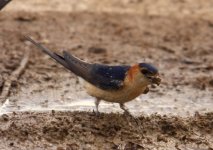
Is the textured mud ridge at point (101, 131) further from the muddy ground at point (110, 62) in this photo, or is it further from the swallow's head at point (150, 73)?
the swallow's head at point (150, 73)

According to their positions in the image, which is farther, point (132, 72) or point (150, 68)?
point (132, 72)

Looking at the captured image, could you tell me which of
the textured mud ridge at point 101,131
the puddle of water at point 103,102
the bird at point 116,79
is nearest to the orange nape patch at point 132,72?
the bird at point 116,79

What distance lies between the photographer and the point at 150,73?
717cm

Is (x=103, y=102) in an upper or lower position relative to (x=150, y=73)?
lower

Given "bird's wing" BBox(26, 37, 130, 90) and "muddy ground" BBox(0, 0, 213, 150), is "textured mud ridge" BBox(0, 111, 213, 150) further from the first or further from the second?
"bird's wing" BBox(26, 37, 130, 90)

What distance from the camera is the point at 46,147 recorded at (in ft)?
23.6

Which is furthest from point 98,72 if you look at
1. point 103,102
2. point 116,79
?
point 103,102

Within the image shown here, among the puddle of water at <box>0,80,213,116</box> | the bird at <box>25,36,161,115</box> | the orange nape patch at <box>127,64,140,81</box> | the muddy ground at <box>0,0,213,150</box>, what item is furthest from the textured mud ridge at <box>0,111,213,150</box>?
the orange nape patch at <box>127,64,140,81</box>

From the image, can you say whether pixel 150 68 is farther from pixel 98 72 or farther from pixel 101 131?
pixel 101 131

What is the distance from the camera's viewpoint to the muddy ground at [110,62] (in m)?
7.50

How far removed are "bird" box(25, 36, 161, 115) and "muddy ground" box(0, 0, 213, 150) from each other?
37 centimetres

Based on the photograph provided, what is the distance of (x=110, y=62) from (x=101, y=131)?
2.98 metres

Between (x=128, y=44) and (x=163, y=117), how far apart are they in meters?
3.37

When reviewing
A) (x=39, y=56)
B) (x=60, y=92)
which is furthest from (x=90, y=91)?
(x=39, y=56)
